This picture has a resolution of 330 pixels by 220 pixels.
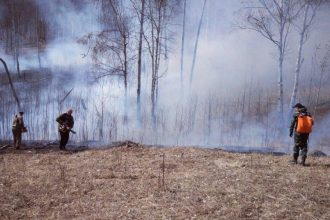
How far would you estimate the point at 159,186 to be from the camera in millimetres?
9484

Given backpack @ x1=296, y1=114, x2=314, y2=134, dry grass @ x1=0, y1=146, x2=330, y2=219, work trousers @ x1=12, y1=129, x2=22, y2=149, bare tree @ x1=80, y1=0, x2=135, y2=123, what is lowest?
dry grass @ x1=0, y1=146, x2=330, y2=219

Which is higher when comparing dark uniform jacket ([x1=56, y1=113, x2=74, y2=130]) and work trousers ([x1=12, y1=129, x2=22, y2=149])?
dark uniform jacket ([x1=56, y1=113, x2=74, y2=130])

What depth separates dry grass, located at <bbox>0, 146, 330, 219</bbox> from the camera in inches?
319

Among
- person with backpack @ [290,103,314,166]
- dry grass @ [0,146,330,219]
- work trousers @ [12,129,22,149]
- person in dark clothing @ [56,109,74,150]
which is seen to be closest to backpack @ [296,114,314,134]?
person with backpack @ [290,103,314,166]

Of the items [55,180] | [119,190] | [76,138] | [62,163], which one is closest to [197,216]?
[119,190]

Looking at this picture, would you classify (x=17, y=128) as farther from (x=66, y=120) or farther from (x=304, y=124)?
(x=304, y=124)

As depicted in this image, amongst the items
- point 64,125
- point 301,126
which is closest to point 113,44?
point 64,125

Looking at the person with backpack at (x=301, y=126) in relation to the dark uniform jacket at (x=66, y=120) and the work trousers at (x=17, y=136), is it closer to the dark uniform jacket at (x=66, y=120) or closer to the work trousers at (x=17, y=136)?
the dark uniform jacket at (x=66, y=120)

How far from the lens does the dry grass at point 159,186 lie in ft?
26.6

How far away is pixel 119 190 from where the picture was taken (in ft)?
30.6

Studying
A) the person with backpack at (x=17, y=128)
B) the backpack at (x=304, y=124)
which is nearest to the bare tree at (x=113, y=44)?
the person with backpack at (x=17, y=128)

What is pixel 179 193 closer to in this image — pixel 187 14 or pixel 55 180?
pixel 55 180

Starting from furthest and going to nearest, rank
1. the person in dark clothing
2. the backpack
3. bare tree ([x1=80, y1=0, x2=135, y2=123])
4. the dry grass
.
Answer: bare tree ([x1=80, y1=0, x2=135, y2=123]) → the person in dark clothing → the backpack → the dry grass

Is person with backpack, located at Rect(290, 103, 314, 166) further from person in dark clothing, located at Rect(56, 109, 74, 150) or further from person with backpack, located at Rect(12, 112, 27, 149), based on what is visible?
person with backpack, located at Rect(12, 112, 27, 149)
